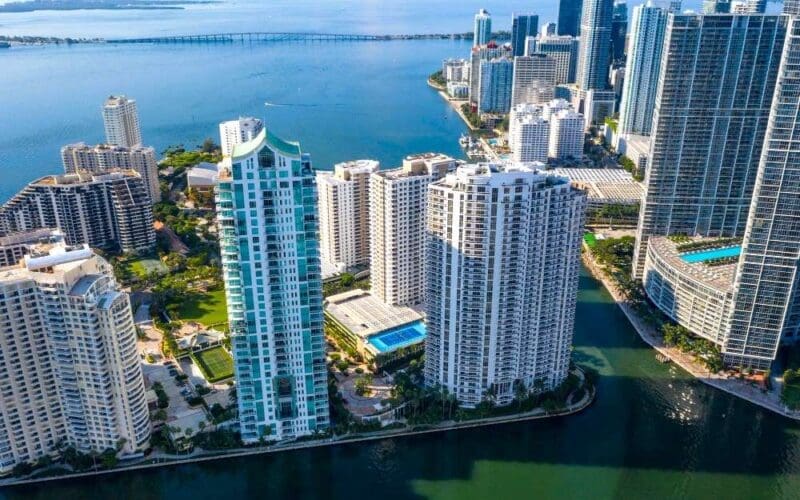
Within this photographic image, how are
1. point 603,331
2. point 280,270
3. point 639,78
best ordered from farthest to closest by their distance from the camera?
point 639,78 < point 603,331 < point 280,270

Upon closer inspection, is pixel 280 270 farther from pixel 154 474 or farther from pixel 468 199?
pixel 154 474

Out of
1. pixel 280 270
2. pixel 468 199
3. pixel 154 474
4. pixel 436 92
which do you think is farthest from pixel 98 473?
pixel 436 92

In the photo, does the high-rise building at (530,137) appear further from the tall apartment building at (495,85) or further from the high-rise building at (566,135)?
the tall apartment building at (495,85)

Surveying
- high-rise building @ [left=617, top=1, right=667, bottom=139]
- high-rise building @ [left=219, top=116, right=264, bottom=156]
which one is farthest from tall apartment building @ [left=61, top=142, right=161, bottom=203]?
high-rise building @ [left=617, top=1, right=667, bottom=139]

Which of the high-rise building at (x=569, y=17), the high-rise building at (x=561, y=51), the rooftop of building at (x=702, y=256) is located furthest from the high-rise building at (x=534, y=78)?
the rooftop of building at (x=702, y=256)

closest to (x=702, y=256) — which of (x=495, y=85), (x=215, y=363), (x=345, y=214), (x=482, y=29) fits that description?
(x=345, y=214)
